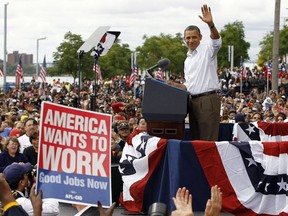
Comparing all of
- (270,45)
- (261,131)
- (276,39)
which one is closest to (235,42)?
(270,45)

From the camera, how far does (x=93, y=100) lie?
1130cm

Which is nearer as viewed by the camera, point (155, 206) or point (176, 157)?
point (155, 206)

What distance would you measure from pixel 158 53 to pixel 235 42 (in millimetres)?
11142

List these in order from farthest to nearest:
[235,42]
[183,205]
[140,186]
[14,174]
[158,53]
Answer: [235,42] < [158,53] < [140,186] < [14,174] < [183,205]

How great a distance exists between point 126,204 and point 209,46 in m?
1.97

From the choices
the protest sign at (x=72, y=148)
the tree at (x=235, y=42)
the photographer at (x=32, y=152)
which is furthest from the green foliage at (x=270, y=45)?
the protest sign at (x=72, y=148)

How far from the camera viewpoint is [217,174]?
832 centimetres

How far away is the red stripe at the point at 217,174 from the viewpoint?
8.24 metres

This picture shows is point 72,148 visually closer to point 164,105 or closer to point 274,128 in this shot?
point 164,105

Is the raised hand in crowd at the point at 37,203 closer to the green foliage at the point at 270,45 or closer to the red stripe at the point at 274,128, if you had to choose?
the red stripe at the point at 274,128

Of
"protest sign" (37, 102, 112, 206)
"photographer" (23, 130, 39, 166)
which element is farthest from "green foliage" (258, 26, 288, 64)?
"protest sign" (37, 102, 112, 206)

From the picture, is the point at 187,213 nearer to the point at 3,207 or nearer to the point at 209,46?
the point at 3,207

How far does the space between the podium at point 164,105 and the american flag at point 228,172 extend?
1.37ft

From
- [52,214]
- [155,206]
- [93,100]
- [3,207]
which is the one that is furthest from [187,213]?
[93,100]
